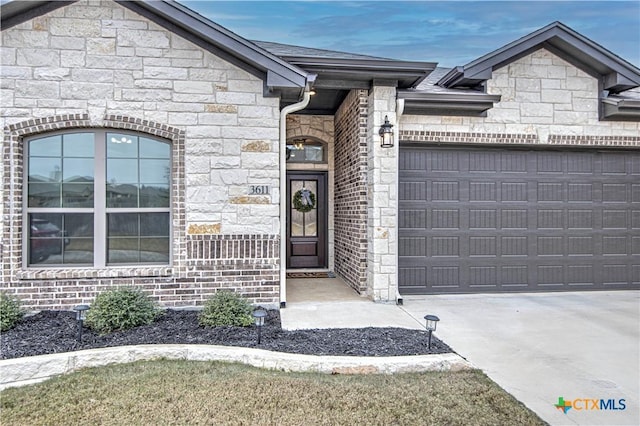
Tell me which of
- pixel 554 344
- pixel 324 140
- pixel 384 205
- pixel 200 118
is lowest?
pixel 554 344

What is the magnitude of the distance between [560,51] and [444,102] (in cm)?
242

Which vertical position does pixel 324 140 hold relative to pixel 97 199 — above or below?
above

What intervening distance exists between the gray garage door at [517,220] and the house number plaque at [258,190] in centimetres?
242

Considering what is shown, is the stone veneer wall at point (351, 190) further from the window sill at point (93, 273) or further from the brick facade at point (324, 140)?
the window sill at point (93, 273)

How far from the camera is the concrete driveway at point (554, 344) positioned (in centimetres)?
303

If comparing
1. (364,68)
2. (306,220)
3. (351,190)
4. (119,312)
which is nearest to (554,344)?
(351,190)

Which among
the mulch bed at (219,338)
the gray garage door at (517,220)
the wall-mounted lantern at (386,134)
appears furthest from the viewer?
the gray garage door at (517,220)

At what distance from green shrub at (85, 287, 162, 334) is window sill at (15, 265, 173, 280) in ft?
1.96

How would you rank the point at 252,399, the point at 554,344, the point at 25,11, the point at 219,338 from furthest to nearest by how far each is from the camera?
the point at 25,11, the point at 554,344, the point at 219,338, the point at 252,399

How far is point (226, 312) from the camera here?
454 cm

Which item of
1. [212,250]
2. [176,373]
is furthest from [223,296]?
[176,373]

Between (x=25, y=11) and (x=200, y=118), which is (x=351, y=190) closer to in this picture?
(x=200, y=118)

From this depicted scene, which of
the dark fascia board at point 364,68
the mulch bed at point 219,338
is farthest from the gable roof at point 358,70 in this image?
the mulch bed at point 219,338

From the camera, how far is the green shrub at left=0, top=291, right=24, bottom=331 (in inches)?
167
